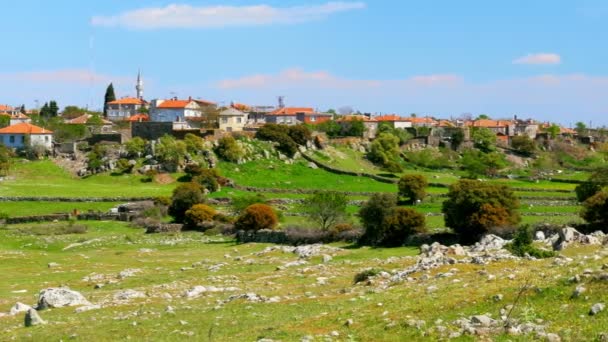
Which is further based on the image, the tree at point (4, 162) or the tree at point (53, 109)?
the tree at point (53, 109)

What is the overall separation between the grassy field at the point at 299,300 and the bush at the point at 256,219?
12.2 m

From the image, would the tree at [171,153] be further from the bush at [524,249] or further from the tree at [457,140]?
the bush at [524,249]

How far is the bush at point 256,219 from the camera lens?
5897cm

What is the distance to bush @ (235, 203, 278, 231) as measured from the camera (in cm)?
5897

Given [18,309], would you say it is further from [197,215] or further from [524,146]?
[524,146]

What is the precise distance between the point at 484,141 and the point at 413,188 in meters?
60.6

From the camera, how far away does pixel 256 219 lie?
193ft

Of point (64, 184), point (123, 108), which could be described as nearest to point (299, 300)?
point (64, 184)

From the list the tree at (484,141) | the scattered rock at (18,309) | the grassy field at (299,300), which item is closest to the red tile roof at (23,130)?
the tree at (484,141)

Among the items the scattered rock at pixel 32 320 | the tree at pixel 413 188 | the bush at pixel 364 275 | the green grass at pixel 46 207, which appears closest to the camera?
the scattered rock at pixel 32 320

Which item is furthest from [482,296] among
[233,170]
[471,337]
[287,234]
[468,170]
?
[468,170]

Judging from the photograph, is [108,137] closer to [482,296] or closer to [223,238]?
[223,238]

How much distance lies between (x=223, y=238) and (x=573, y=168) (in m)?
88.4

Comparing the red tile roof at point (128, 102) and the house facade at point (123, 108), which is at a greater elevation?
the red tile roof at point (128, 102)
